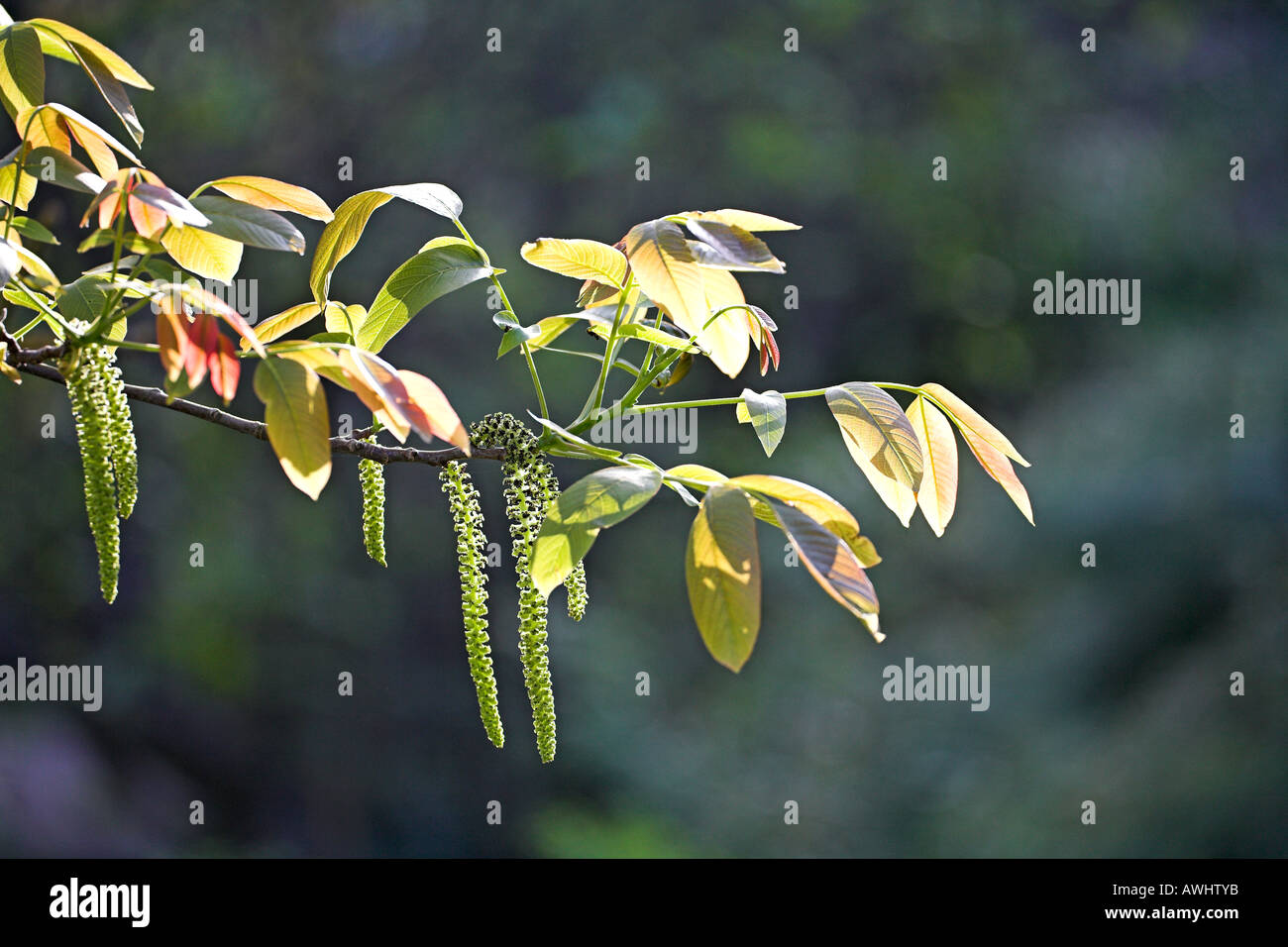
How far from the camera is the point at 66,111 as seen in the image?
503 mm

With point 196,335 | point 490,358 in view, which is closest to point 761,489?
point 196,335

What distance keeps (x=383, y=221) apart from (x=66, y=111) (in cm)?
243

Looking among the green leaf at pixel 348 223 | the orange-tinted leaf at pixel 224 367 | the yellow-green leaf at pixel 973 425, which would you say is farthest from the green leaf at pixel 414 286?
the yellow-green leaf at pixel 973 425

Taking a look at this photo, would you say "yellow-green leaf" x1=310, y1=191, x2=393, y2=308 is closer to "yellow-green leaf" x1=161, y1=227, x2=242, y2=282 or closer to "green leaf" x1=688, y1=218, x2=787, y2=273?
"yellow-green leaf" x1=161, y1=227, x2=242, y2=282

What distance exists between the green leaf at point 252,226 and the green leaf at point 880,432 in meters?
0.25

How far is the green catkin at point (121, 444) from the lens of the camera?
1.48ft

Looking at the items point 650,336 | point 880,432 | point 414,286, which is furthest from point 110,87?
point 880,432

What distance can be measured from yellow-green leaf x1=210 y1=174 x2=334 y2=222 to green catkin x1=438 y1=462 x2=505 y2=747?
140 mm

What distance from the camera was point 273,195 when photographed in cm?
55

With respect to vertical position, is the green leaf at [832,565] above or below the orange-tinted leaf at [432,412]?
below

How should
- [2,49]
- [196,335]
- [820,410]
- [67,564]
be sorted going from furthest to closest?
1. [820,410]
2. [67,564]
3. [2,49]
4. [196,335]

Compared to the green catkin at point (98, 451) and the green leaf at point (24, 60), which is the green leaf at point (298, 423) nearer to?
the green catkin at point (98, 451)

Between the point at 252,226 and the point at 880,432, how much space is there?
0.29 meters

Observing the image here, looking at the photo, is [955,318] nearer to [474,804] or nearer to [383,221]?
[383,221]
